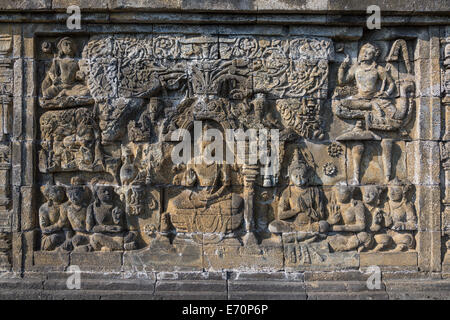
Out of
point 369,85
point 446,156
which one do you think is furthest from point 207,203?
point 446,156

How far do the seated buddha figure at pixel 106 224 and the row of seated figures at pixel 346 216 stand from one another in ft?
6.65

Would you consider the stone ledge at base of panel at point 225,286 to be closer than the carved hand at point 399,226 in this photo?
Yes

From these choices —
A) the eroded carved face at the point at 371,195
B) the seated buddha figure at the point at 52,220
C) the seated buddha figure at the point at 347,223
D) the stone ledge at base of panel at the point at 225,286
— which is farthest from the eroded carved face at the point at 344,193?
the seated buddha figure at the point at 52,220

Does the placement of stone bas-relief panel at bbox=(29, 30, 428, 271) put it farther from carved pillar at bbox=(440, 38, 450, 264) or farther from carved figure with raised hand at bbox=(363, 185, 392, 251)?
carved pillar at bbox=(440, 38, 450, 264)

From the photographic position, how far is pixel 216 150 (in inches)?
211

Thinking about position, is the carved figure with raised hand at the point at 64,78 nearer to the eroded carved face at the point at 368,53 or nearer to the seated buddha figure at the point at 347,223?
the seated buddha figure at the point at 347,223

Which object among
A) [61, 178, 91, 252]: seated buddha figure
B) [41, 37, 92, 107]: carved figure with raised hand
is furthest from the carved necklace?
[61, 178, 91, 252]: seated buddha figure

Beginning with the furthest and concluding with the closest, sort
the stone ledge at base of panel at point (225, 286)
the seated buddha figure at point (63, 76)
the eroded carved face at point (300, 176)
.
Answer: the seated buddha figure at point (63, 76), the eroded carved face at point (300, 176), the stone ledge at base of panel at point (225, 286)

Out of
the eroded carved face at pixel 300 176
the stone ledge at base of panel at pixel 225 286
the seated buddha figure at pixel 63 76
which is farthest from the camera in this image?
the seated buddha figure at pixel 63 76

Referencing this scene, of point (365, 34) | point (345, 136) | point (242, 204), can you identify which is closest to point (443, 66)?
point (365, 34)

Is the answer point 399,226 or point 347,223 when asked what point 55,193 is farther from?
point 399,226

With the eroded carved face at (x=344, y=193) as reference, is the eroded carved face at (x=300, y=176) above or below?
above

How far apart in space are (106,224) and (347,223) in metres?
3.27

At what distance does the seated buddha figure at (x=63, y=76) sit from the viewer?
5.34 meters
